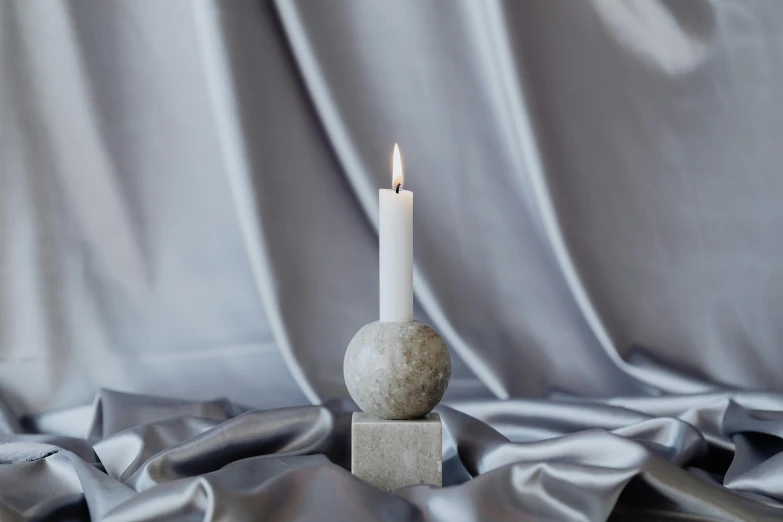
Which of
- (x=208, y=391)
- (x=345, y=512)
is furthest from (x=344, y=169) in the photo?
(x=345, y=512)

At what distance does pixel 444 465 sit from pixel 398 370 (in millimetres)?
195

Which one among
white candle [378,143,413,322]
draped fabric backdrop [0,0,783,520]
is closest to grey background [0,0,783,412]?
draped fabric backdrop [0,0,783,520]

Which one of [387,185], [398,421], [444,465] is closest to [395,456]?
[398,421]

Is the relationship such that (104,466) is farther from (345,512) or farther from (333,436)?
(345,512)

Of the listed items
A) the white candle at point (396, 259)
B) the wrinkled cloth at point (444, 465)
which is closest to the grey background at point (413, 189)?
the wrinkled cloth at point (444, 465)

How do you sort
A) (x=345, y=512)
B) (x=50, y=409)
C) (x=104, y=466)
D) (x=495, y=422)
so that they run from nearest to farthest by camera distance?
(x=345, y=512)
(x=104, y=466)
(x=495, y=422)
(x=50, y=409)

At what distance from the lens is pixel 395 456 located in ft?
2.42

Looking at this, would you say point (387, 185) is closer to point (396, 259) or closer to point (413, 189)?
point (413, 189)

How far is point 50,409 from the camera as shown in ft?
3.74

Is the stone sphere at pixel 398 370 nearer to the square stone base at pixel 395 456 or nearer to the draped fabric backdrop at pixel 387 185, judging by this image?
the square stone base at pixel 395 456

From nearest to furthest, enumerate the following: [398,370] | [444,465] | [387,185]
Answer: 1. [398,370]
2. [444,465]
3. [387,185]

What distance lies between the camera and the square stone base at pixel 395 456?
73 cm

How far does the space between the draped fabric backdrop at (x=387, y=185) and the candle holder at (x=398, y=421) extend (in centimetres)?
40

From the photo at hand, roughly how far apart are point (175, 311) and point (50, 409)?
0.22 metres
